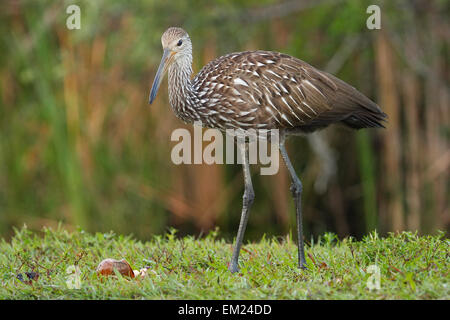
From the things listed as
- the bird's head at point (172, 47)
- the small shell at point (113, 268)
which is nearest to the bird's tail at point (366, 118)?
the bird's head at point (172, 47)

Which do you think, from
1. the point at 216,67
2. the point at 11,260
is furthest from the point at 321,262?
the point at 11,260

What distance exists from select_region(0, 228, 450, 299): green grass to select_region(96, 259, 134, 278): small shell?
2.7 inches

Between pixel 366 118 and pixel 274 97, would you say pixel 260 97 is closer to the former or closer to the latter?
pixel 274 97

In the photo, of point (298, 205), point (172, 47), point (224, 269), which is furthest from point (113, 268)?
point (172, 47)

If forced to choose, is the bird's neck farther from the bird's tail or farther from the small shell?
the small shell

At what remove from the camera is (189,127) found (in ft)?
30.4

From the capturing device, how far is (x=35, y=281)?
4344 mm

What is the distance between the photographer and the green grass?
3990 mm

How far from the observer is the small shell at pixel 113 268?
4.50 m

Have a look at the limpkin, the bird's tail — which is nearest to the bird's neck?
the limpkin

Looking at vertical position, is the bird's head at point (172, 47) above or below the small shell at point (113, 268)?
above

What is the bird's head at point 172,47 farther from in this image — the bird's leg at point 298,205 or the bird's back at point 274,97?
the bird's leg at point 298,205
